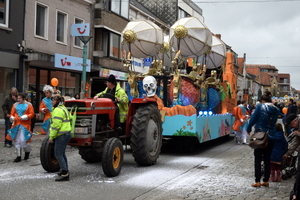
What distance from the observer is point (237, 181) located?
25.4 ft

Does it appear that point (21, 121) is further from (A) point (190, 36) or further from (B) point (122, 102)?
(A) point (190, 36)

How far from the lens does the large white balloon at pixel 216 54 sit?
15250 mm

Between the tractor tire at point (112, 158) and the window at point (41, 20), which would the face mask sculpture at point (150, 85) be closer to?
the tractor tire at point (112, 158)

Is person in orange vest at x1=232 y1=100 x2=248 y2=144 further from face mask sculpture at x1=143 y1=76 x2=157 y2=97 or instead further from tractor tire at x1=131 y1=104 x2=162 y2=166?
tractor tire at x1=131 y1=104 x2=162 y2=166

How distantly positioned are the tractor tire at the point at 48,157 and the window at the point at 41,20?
542 inches

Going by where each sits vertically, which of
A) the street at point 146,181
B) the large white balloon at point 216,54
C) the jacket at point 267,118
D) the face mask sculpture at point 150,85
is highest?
the large white balloon at point 216,54

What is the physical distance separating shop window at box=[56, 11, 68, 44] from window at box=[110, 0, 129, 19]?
16.0 ft

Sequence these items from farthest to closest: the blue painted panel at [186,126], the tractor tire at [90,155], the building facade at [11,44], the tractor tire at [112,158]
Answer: the building facade at [11,44]
the blue painted panel at [186,126]
the tractor tire at [90,155]
the tractor tire at [112,158]

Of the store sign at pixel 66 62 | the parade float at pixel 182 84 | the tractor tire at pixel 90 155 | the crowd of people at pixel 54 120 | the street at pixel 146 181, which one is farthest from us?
the store sign at pixel 66 62

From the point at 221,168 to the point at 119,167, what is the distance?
8.17 feet

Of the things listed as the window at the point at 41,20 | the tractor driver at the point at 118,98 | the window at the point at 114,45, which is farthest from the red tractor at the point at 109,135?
the window at the point at 114,45

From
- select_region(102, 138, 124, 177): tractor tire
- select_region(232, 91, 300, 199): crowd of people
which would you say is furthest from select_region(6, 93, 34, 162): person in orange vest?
select_region(232, 91, 300, 199): crowd of people

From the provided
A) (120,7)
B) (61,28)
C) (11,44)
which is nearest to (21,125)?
(11,44)

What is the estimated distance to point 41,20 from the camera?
2117 cm
